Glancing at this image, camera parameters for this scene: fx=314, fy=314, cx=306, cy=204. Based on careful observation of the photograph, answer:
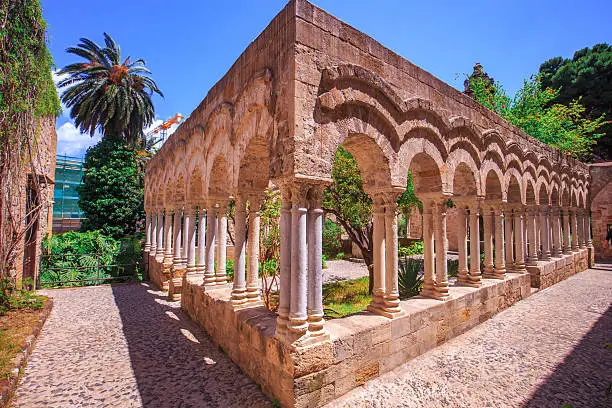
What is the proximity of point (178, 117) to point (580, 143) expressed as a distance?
2339 inches

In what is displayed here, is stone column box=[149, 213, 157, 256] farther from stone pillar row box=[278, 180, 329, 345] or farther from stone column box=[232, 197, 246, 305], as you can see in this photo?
stone pillar row box=[278, 180, 329, 345]

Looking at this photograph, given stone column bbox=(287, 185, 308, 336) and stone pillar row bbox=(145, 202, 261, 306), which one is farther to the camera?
stone pillar row bbox=(145, 202, 261, 306)

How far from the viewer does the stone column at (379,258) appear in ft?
15.2

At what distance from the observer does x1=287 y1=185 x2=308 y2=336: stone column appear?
3.54 metres

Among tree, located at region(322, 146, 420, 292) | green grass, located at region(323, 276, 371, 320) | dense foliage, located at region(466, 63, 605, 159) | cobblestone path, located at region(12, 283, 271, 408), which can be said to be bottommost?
green grass, located at region(323, 276, 371, 320)

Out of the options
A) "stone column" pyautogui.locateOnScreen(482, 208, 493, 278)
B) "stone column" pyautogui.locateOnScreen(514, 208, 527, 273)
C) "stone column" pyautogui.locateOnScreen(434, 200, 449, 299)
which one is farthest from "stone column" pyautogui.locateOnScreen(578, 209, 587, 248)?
"stone column" pyautogui.locateOnScreen(434, 200, 449, 299)

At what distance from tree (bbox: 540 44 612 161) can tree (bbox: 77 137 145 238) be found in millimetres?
32056

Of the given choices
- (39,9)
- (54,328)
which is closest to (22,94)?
(39,9)

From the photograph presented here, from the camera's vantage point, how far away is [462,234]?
21.8 feet

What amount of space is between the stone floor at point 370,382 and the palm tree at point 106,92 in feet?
47.3

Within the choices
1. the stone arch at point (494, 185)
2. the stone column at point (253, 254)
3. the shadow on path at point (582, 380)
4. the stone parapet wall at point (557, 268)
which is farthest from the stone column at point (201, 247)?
the stone parapet wall at point (557, 268)

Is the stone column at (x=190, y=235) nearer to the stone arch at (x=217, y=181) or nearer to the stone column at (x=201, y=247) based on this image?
the stone column at (x=201, y=247)

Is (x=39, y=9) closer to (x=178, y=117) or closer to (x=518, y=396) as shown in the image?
(x=518, y=396)

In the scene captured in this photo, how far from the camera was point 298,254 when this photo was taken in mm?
3627
